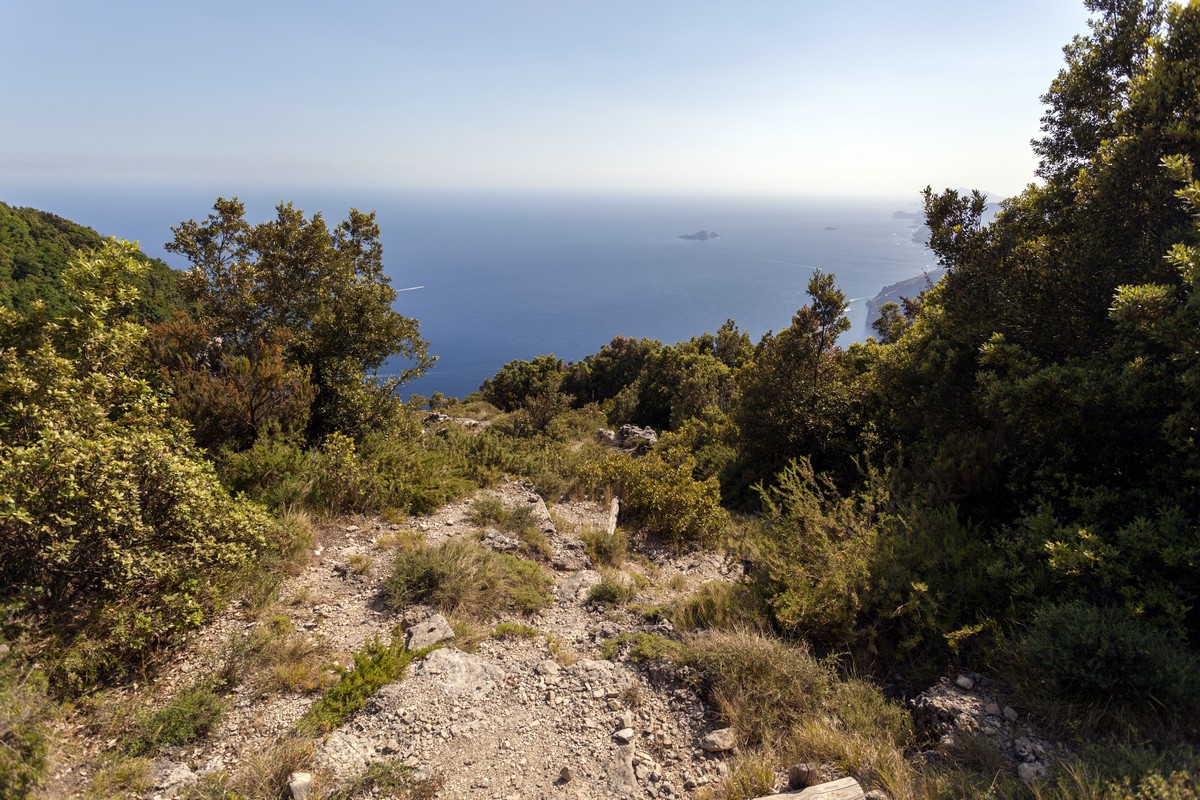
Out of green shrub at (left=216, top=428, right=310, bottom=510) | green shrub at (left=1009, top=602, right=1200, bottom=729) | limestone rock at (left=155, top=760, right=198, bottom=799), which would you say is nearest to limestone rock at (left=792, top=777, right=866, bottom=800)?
green shrub at (left=1009, top=602, right=1200, bottom=729)

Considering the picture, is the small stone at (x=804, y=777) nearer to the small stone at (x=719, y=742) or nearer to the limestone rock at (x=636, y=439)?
the small stone at (x=719, y=742)

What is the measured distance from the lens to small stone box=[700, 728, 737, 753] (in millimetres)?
4117

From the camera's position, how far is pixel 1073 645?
4.08 m

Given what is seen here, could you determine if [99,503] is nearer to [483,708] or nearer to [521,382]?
[483,708]

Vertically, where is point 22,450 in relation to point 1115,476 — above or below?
above

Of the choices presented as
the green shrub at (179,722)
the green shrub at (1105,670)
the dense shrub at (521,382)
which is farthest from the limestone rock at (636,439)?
the dense shrub at (521,382)

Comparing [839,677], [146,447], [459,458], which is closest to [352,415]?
[459,458]

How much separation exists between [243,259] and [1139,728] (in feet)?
51.6

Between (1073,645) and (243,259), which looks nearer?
(1073,645)

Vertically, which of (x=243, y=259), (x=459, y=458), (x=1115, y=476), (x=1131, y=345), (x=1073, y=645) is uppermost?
(x=243, y=259)

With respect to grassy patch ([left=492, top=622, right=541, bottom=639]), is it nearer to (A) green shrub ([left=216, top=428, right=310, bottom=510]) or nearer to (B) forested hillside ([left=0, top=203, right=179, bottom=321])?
(A) green shrub ([left=216, top=428, right=310, bottom=510])

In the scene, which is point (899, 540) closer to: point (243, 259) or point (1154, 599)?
point (1154, 599)

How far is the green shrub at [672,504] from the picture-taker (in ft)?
31.6

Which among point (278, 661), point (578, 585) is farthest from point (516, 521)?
point (278, 661)
